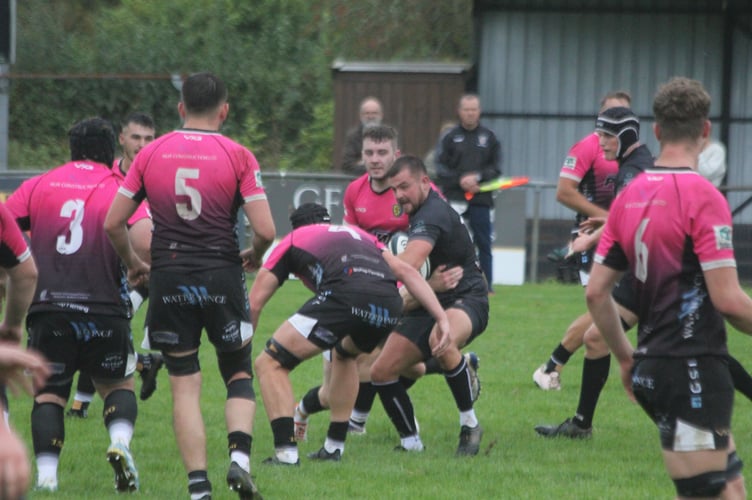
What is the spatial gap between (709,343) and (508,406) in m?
4.62

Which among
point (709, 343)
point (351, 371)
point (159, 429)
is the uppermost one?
point (709, 343)

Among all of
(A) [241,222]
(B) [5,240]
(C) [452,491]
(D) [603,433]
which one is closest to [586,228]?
(D) [603,433]

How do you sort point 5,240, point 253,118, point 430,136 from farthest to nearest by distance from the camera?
point 253,118
point 430,136
point 5,240

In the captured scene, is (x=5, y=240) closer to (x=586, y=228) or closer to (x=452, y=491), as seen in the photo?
(x=452, y=491)

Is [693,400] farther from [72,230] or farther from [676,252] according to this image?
[72,230]

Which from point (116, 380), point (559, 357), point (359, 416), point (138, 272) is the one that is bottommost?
point (359, 416)

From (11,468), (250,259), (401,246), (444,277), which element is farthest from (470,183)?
(11,468)

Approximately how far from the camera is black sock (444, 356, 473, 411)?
8143 millimetres

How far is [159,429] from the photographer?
8844 millimetres

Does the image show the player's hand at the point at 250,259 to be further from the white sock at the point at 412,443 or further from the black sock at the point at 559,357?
the black sock at the point at 559,357

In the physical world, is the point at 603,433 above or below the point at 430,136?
below

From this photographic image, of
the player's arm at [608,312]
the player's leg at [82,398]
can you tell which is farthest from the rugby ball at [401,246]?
the player's arm at [608,312]

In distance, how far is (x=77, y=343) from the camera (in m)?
6.99

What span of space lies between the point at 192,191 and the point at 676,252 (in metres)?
2.54
